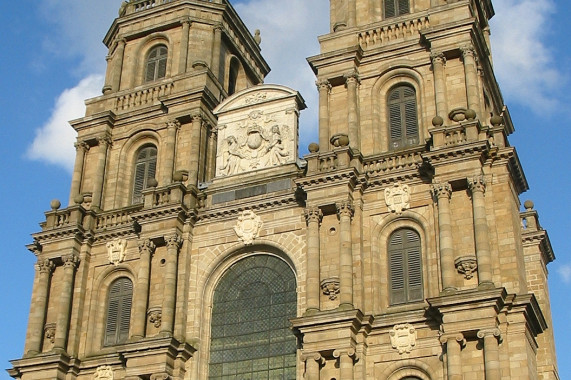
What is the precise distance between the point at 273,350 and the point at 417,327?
4.97 metres

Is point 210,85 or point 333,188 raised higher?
point 210,85

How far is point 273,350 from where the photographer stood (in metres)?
29.5

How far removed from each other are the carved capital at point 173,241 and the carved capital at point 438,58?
10.7 meters

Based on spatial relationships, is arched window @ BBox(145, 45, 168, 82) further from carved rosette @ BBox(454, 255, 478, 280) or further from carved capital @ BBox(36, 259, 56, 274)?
carved rosette @ BBox(454, 255, 478, 280)

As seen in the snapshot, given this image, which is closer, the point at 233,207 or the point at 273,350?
the point at 273,350

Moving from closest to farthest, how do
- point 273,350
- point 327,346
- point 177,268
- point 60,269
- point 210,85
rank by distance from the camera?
point 327,346, point 273,350, point 177,268, point 60,269, point 210,85

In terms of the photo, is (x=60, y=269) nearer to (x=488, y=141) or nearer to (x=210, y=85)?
(x=210, y=85)

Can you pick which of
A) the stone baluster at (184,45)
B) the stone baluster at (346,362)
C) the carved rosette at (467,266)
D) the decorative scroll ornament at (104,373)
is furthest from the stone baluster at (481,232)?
the stone baluster at (184,45)

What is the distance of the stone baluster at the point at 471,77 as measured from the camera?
30.4 metres

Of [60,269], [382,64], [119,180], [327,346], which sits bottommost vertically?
[327,346]

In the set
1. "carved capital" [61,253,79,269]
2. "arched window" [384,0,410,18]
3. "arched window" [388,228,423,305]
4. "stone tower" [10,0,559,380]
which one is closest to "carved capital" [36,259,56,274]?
"stone tower" [10,0,559,380]

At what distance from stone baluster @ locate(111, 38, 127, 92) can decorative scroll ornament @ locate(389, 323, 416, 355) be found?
57.2 feet

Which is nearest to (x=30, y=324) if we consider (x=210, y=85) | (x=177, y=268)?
(x=177, y=268)

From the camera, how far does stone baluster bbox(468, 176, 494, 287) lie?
26.5 meters
